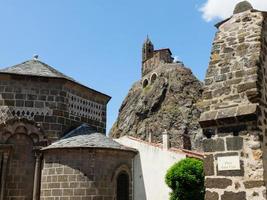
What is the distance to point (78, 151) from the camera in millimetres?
13250

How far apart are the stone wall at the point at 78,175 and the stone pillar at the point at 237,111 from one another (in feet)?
25.8

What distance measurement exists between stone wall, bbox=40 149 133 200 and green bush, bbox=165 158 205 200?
335cm

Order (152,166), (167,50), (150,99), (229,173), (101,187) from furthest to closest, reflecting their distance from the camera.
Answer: (167,50) → (150,99) → (152,166) → (101,187) → (229,173)

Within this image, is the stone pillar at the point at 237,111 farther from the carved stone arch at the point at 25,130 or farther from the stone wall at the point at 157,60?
the stone wall at the point at 157,60

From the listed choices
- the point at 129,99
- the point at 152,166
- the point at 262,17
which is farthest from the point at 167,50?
the point at 262,17

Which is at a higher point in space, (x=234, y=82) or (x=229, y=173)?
(x=234, y=82)

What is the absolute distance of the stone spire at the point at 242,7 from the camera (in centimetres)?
666

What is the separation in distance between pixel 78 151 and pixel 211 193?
822 centimetres

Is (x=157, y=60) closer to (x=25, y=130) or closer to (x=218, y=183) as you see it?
(x=25, y=130)

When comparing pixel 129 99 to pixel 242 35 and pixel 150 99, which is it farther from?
pixel 242 35

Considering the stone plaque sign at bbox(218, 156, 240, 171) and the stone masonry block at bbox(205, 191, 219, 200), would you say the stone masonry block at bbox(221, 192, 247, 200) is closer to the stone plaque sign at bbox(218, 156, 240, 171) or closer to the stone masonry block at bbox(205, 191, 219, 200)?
the stone masonry block at bbox(205, 191, 219, 200)

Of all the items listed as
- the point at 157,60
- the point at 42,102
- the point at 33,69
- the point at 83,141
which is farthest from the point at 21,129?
the point at 157,60

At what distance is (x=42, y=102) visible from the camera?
48.2 ft

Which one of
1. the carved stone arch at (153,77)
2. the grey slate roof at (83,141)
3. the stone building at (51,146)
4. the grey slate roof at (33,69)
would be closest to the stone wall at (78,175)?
the stone building at (51,146)
